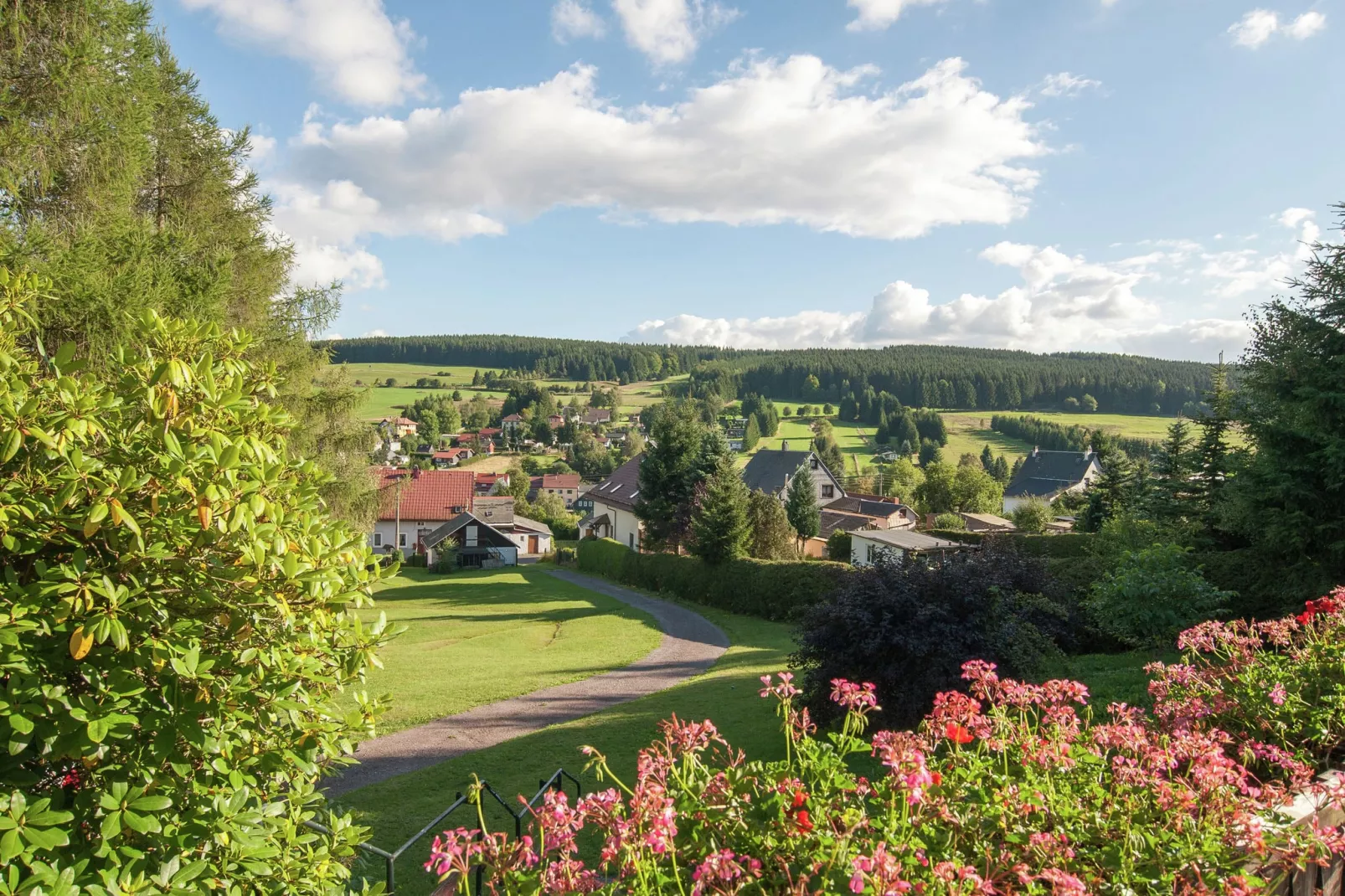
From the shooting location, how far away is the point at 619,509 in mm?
51031

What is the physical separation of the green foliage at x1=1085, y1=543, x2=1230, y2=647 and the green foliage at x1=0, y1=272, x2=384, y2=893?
1107 cm

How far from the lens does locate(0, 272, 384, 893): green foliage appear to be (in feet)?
7.07

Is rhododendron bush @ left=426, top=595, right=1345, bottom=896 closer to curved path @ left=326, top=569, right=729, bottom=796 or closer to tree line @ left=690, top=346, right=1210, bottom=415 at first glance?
curved path @ left=326, top=569, right=729, bottom=796

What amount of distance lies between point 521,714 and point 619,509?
3761 cm

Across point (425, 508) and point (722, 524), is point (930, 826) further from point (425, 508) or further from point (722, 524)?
point (425, 508)

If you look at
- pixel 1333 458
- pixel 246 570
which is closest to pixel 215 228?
pixel 246 570

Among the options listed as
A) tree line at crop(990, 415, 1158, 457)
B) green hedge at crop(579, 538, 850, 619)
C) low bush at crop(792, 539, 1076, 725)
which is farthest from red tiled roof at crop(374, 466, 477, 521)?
tree line at crop(990, 415, 1158, 457)

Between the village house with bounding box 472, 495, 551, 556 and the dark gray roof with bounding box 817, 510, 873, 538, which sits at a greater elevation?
the dark gray roof with bounding box 817, 510, 873, 538

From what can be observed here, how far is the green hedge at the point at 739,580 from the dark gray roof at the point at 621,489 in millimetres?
12084

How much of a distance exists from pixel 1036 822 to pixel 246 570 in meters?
2.66

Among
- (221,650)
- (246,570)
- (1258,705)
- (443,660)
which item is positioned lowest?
(443,660)


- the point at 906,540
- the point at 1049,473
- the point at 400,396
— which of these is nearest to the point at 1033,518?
the point at 906,540

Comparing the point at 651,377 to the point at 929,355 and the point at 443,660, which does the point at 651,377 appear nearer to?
the point at 929,355

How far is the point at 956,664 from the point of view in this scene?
838 cm
